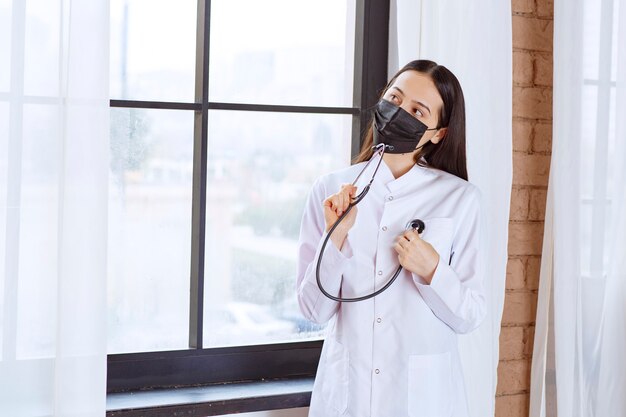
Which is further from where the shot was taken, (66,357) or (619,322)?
(619,322)

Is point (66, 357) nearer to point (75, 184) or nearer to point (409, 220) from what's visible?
point (75, 184)

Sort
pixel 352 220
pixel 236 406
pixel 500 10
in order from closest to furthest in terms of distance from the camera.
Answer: pixel 352 220
pixel 236 406
pixel 500 10

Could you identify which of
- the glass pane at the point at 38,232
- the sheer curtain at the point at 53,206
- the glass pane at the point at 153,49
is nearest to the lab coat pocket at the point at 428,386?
the sheer curtain at the point at 53,206

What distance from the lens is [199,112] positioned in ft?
7.60

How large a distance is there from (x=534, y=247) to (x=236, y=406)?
108 centimetres

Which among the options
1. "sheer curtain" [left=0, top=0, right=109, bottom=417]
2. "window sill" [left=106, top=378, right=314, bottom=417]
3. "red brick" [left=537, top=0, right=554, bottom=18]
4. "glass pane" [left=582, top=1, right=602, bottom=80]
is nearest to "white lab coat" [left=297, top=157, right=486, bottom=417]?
"window sill" [left=106, top=378, right=314, bottom=417]

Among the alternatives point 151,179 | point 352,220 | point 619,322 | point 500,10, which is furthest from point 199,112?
point 619,322

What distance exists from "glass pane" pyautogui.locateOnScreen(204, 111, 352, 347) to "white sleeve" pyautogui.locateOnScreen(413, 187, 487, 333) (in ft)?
2.41

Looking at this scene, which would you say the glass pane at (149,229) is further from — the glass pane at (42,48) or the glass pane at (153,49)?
the glass pane at (42,48)

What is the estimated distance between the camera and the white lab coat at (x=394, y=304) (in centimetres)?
181

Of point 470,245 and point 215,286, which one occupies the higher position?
point 470,245

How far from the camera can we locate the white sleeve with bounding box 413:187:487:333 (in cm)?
177

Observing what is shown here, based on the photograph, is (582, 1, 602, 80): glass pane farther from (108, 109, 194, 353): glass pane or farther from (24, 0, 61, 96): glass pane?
(24, 0, 61, 96): glass pane

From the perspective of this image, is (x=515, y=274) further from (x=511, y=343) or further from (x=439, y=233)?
(x=439, y=233)
